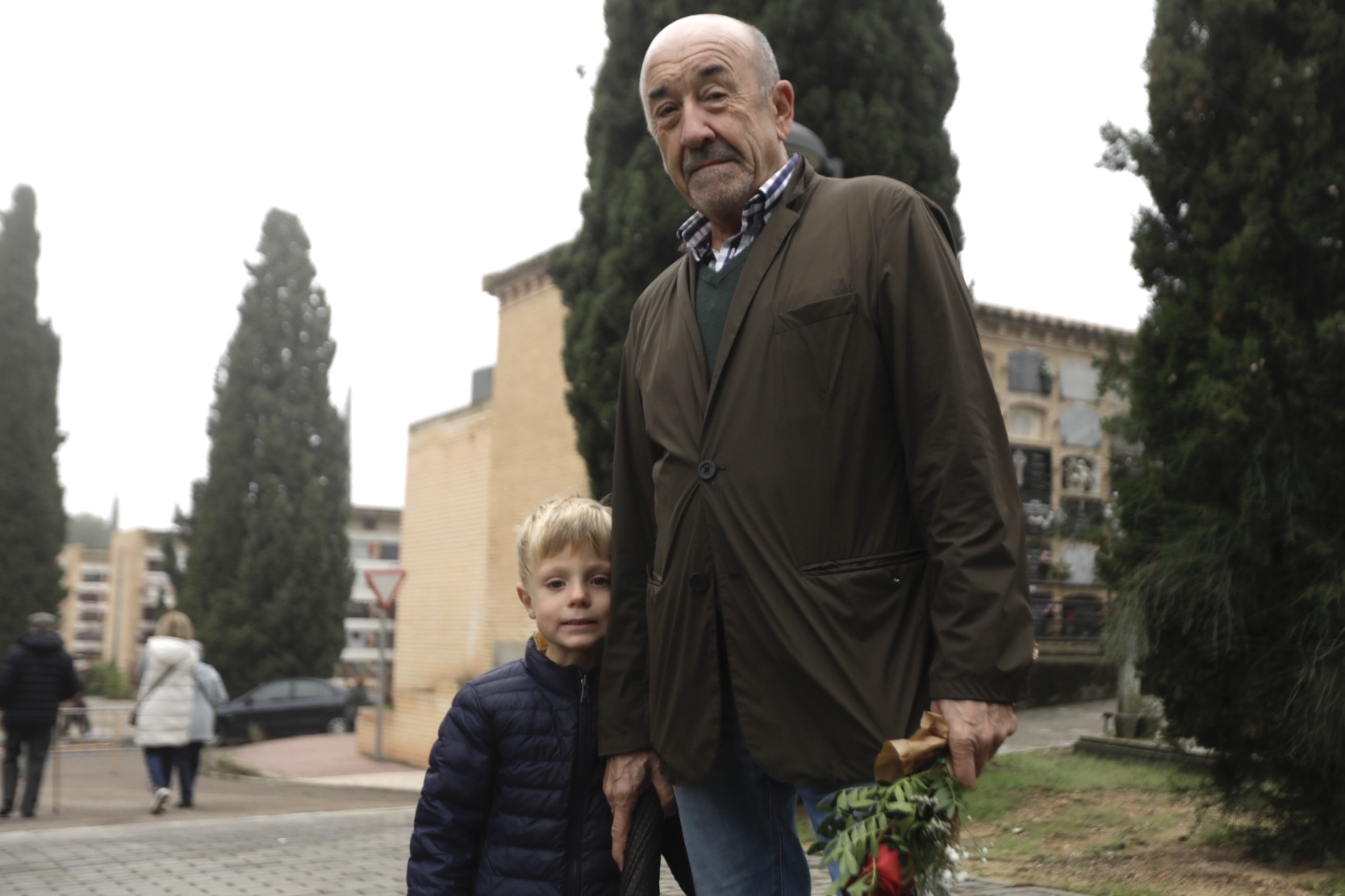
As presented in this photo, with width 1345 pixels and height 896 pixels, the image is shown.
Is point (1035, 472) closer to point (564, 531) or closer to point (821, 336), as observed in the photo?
point (564, 531)

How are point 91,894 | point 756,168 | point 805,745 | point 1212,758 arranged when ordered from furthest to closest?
point 91,894 → point 1212,758 → point 756,168 → point 805,745

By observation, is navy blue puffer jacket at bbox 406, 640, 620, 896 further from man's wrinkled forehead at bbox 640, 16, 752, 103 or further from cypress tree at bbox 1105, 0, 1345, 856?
cypress tree at bbox 1105, 0, 1345, 856

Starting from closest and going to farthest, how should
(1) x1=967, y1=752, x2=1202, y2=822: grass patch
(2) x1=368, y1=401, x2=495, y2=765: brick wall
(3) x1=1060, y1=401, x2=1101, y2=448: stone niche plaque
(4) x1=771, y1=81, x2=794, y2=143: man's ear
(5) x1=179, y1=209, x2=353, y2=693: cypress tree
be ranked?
(4) x1=771, y1=81, x2=794, y2=143: man's ear, (1) x1=967, y1=752, x2=1202, y2=822: grass patch, (3) x1=1060, y1=401, x2=1101, y2=448: stone niche plaque, (2) x1=368, y1=401, x2=495, y2=765: brick wall, (5) x1=179, y1=209, x2=353, y2=693: cypress tree

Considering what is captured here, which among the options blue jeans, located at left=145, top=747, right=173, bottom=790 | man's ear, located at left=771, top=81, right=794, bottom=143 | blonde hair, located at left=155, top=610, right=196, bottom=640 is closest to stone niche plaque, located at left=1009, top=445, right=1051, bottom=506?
blonde hair, located at left=155, top=610, right=196, bottom=640

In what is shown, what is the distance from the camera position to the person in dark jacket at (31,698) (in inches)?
444

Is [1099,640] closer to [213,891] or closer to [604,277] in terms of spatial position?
[213,891]

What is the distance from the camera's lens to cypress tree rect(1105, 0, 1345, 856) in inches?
216

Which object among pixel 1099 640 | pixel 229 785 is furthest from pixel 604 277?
pixel 229 785

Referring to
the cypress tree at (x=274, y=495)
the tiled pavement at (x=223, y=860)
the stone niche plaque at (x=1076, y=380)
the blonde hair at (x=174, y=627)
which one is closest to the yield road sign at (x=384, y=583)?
the blonde hair at (x=174, y=627)

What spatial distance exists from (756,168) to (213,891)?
5222 mm

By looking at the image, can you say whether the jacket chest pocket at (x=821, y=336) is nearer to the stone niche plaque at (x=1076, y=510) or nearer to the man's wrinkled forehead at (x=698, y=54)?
the man's wrinkled forehead at (x=698, y=54)

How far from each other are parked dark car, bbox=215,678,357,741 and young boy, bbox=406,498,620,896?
25148 mm

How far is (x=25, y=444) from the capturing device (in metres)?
36.7

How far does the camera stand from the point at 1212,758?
19.5 feet
